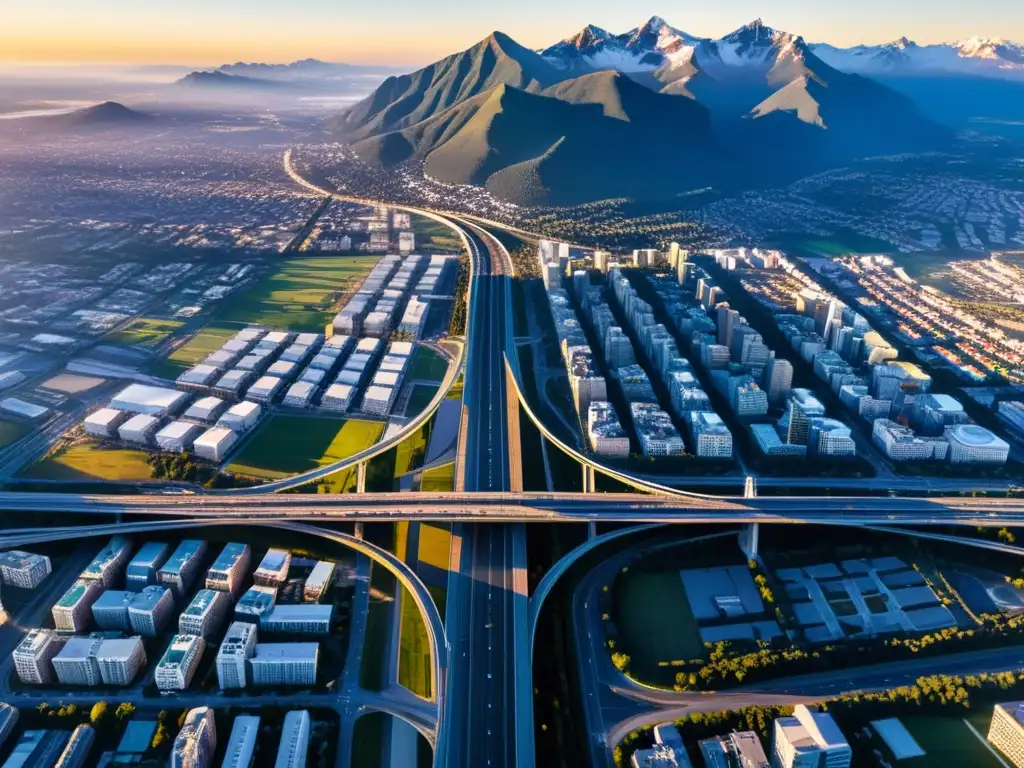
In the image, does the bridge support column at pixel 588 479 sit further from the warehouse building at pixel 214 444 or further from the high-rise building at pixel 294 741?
the warehouse building at pixel 214 444

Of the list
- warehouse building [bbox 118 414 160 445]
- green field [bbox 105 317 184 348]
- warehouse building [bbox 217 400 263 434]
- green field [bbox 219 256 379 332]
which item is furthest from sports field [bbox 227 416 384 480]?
green field [bbox 105 317 184 348]

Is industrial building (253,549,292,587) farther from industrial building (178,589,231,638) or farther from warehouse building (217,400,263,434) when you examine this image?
warehouse building (217,400,263,434)

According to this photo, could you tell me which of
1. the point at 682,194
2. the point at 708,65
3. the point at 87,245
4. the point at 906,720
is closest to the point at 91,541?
the point at 906,720

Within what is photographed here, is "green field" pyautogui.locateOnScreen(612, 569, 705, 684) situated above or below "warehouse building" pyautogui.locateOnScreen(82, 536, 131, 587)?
below

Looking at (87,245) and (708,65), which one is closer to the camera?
(87,245)

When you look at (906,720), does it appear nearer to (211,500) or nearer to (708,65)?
(211,500)
